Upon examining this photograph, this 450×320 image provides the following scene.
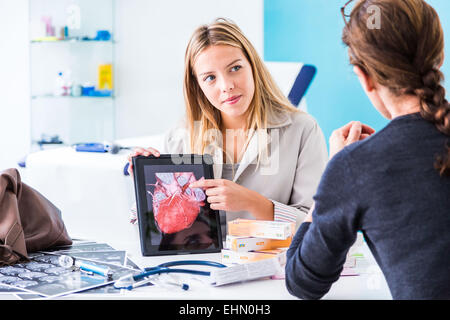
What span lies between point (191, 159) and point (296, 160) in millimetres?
425

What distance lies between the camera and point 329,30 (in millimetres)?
3260

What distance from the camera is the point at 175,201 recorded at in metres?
1.27

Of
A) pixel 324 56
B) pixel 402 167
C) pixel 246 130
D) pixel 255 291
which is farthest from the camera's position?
pixel 324 56

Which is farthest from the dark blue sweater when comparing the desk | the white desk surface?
the desk

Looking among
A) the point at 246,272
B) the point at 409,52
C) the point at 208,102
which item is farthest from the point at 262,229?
the point at 208,102

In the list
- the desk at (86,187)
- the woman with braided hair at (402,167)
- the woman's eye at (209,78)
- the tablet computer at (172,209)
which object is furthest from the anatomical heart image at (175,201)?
the desk at (86,187)

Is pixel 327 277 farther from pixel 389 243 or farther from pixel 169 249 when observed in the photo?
pixel 169 249

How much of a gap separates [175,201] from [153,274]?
236 millimetres

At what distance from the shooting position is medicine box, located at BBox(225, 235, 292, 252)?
115 cm

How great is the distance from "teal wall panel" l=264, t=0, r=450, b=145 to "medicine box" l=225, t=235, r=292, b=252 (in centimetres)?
181

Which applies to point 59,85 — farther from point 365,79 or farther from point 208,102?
point 365,79

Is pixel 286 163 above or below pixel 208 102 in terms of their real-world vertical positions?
below

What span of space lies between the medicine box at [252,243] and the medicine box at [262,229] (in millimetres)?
15

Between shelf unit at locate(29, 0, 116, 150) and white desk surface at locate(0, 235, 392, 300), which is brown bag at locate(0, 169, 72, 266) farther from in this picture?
shelf unit at locate(29, 0, 116, 150)
